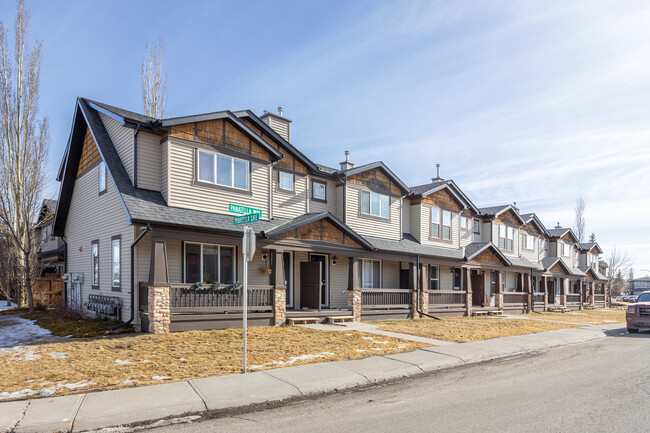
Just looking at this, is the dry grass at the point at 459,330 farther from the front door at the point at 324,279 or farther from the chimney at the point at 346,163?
the chimney at the point at 346,163

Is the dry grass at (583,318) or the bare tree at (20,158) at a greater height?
the bare tree at (20,158)

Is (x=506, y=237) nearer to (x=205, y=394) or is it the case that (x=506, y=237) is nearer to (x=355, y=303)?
(x=355, y=303)

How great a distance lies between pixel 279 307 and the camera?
1642 centimetres

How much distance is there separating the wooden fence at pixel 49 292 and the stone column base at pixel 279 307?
1239 cm

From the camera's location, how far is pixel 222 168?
1655 cm

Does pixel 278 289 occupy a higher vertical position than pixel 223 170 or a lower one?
lower

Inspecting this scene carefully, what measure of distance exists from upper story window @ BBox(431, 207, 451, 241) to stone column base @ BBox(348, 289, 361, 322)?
812cm

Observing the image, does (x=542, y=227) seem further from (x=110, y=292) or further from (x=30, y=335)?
(x=30, y=335)

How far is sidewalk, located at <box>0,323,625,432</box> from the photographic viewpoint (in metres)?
6.32

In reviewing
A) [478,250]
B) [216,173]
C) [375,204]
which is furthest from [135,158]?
[478,250]

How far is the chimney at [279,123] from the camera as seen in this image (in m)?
20.1

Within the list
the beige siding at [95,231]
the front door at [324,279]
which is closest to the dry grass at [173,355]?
the beige siding at [95,231]

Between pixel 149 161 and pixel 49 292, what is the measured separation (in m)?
14.3

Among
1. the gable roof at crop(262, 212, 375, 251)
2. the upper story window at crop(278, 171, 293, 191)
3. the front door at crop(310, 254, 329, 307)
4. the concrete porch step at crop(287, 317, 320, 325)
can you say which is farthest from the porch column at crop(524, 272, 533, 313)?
the upper story window at crop(278, 171, 293, 191)
